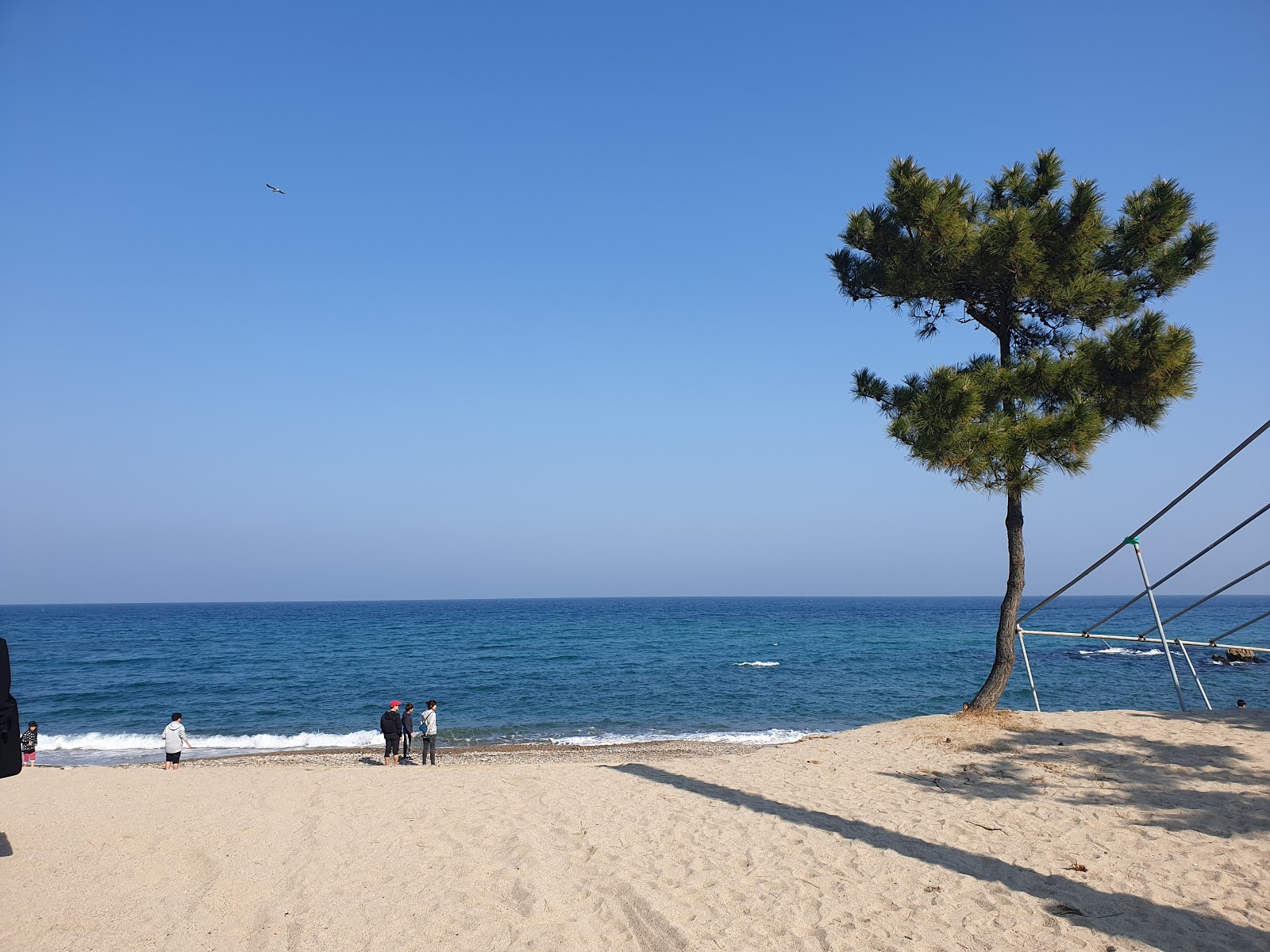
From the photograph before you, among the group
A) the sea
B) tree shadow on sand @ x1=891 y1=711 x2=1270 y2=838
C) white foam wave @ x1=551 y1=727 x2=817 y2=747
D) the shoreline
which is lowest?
the sea

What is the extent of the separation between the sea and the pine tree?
13456mm

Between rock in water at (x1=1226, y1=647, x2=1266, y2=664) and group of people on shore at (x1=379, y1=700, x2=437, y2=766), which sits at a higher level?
group of people on shore at (x1=379, y1=700, x2=437, y2=766)

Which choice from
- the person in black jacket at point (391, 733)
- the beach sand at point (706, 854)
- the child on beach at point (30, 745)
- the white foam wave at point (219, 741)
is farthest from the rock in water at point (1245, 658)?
the child on beach at point (30, 745)

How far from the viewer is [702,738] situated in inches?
950

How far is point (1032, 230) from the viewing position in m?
14.1

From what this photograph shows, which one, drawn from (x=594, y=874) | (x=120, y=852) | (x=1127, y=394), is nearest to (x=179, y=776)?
(x=120, y=852)

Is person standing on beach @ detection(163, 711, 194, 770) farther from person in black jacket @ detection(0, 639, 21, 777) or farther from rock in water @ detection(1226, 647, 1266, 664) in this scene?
rock in water @ detection(1226, 647, 1266, 664)

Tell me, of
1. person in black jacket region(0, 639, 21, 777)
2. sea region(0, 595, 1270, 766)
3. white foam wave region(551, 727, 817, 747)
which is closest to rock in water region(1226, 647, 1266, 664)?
sea region(0, 595, 1270, 766)

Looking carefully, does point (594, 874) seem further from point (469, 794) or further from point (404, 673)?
point (404, 673)

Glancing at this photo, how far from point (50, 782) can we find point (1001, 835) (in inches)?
639

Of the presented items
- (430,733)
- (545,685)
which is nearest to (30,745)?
(430,733)

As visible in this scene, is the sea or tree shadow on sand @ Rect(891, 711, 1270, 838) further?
the sea

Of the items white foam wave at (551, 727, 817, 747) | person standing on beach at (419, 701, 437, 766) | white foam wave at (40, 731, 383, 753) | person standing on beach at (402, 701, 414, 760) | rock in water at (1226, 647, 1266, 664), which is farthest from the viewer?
rock in water at (1226, 647, 1266, 664)

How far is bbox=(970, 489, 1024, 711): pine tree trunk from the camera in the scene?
14.6 meters
